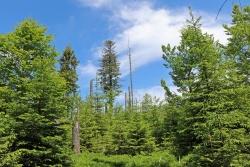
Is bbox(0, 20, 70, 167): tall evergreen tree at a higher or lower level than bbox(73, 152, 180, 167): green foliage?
higher

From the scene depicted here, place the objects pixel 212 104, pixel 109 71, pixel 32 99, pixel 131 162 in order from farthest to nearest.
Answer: pixel 109 71, pixel 131 162, pixel 32 99, pixel 212 104

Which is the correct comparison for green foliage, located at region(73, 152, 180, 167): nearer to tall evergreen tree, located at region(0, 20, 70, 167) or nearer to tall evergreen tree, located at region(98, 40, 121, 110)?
tall evergreen tree, located at region(0, 20, 70, 167)

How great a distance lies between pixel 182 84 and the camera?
64.7 feet

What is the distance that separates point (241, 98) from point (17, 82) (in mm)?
10992

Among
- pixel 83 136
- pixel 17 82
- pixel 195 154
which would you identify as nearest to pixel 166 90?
pixel 195 154

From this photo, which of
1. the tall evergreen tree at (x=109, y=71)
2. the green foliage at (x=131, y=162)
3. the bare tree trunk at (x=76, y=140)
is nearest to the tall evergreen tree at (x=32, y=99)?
the green foliage at (x=131, y=162)

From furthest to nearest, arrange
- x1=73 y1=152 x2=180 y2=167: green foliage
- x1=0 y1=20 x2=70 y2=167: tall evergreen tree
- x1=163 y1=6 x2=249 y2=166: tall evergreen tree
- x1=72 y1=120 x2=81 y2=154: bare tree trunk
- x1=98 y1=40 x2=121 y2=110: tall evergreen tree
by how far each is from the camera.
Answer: x1=98 y1=40 x2=121 y2=110: tall evergreen tree, x1=72 y1=120 x2=81 y2=154: bare tree trunk, x1=73 y1=152 x2=180 y2=167: green foliage, x1=0 y1=20 x2=70 y2=167: tall evergreen tree, x1=163 y1=6 x2=249 y2=166: tall evergreen tree

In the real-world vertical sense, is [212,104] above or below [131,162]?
above

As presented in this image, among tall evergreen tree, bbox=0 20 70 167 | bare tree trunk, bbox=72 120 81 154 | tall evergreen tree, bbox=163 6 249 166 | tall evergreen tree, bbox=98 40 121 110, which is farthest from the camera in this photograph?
tall evergreen tree, bbox=98 40 121 110

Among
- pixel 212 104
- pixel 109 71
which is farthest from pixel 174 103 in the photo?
pixel 109 71

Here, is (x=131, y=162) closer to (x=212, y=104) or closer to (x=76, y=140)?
(x=76, y=140)

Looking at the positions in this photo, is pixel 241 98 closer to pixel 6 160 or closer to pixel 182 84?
pixel 182 84

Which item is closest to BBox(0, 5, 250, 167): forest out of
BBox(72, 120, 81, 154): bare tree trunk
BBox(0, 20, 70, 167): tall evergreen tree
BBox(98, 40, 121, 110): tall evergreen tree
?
BBox(0, 20, 70, 167): tall evergreen tree

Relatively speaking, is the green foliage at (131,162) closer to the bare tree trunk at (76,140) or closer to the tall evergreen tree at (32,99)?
the tall evergreen tree at (32,99)
